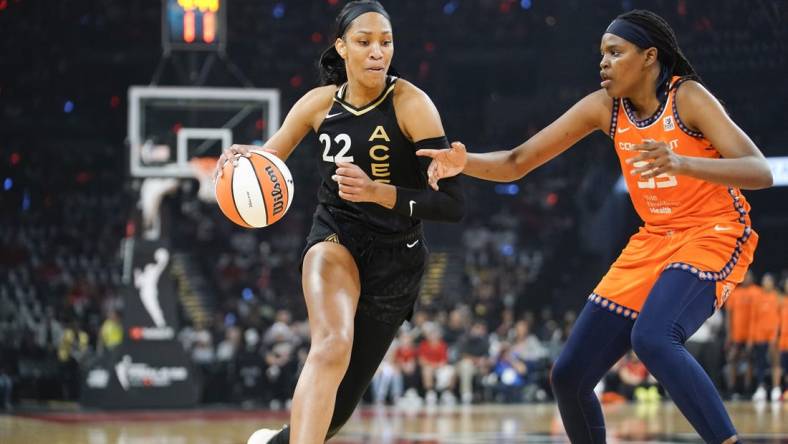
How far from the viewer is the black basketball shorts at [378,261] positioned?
4445 mm

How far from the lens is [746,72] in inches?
635

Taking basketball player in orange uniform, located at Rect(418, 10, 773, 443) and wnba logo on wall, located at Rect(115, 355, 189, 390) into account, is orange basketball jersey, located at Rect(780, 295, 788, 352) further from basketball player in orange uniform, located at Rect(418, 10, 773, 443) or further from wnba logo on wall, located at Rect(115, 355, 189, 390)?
basketball player in orange uniform, located at Rect(418, 10, 773, 443)

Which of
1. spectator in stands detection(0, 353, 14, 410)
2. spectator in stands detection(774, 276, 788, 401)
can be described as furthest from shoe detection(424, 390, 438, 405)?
spectator in stands detection(0, 353, 14, 410)

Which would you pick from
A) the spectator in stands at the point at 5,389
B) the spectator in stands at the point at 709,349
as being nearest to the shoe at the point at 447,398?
the spectator in stands at the point at 709,349

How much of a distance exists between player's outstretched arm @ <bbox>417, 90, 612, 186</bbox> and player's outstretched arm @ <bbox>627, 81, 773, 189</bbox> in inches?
15.7

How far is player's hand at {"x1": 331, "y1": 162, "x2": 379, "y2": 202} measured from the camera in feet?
13.3

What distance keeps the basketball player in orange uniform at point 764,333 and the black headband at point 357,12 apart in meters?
11.6

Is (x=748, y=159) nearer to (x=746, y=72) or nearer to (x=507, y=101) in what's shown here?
(x=746, y=72)

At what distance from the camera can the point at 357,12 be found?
448cm

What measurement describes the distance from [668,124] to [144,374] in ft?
32.0

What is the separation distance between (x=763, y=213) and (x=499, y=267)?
5186mm

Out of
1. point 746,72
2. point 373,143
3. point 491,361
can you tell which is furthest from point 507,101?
point 373,143

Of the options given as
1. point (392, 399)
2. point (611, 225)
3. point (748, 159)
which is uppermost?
point (748, 159)

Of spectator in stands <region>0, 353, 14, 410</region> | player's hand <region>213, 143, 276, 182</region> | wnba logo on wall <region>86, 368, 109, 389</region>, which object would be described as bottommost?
spectator in stands <region>0, 353, 14, 410</region>
